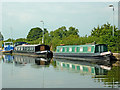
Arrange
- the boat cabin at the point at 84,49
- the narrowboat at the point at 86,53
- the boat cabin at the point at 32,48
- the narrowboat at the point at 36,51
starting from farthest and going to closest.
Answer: the boat cabin at the point at 32,48 < the narrowboat at the point at 36,51 < the boat cabin at the point at 84,49 < the narrowboat at the point at 86,53

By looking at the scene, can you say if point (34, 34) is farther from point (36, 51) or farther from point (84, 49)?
point (84, 49)

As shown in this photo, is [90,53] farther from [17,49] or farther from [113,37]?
[17,49]

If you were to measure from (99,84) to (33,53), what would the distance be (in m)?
31.9

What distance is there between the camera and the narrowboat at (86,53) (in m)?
29.9

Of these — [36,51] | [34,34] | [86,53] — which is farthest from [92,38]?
[34,34]

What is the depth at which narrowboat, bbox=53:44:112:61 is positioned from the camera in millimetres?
29859

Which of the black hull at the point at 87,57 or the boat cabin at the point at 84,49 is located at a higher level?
the boat cabin at the point at 84,49

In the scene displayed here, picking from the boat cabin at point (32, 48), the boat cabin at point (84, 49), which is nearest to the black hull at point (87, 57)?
the boat cabin at point (84, 49)

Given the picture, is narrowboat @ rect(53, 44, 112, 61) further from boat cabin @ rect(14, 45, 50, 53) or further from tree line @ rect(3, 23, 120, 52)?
boat cabin @ rect(14, 45, 50, 53)

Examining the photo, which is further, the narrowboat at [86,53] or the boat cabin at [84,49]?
the boat cabin at [84,49]

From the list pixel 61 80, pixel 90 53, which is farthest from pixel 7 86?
pixel 90 53

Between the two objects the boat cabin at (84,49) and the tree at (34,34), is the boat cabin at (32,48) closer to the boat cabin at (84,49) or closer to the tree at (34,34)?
the boat cabin at (84,49)

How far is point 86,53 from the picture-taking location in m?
33.0

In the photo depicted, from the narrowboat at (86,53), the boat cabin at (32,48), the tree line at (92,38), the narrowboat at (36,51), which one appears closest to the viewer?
the narrowboat at (86,53)
